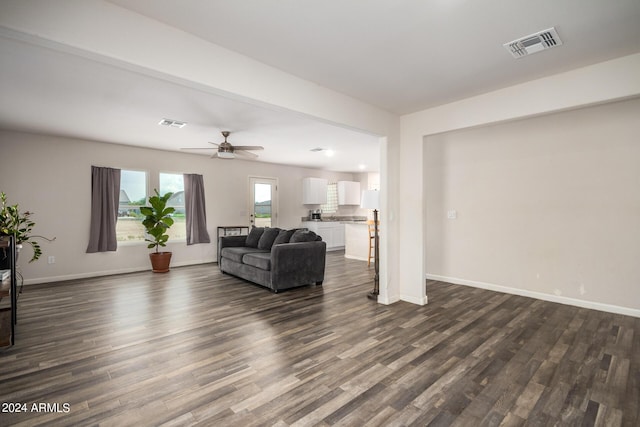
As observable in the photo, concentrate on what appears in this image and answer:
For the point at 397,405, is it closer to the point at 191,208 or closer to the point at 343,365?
the point at 343,365

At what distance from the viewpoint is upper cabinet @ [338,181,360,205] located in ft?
33.4

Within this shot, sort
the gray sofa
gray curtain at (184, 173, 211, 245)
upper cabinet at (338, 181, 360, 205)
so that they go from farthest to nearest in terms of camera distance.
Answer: upper cabinet at (338, 181, 360, 205), gray curtain at (184, 173, 211, 245), the gray sofa

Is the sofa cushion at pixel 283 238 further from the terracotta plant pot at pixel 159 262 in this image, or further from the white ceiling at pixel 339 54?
the terracotta plant pot at pixel 159 262

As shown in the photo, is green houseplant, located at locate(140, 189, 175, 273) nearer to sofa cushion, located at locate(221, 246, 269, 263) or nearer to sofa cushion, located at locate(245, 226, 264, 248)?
sofa cushion, located at locate(221, 246, 269, 263)

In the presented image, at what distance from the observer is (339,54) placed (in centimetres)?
265

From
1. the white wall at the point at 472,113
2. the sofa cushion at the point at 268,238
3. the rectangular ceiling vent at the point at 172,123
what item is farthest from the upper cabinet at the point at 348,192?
the rectangular ceiling vent at the point at 172,123

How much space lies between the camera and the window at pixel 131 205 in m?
6.21

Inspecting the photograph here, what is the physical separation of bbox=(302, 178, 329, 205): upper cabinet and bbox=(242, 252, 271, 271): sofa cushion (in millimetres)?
Result: 4194

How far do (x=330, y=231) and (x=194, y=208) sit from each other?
405 cm

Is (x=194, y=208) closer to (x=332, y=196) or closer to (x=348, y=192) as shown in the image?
(x=332, y=196)

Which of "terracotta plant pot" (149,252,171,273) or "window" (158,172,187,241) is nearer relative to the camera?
"terracotta plant pot" (149,252,171,273)

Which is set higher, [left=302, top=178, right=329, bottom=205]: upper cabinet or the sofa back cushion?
[left=302, top=178, right=329, bottom=205]: upper cabinet

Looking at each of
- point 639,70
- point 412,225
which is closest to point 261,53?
point 412,225

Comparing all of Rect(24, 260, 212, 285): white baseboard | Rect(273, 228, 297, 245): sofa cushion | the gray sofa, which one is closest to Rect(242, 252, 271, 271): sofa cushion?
the gray sofa
